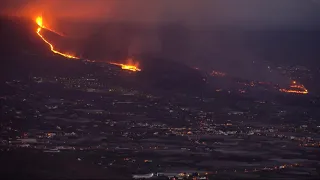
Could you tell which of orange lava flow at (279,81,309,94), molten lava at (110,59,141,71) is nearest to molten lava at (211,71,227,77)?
orange lava flow at (279,81,309,94)

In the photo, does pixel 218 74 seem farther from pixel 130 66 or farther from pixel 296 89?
pixel 130 66

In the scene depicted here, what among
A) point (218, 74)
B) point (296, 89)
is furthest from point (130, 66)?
point (296, 89)

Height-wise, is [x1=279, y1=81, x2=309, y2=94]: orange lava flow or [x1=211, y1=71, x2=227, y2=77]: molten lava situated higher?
[x1=211, y1=71, x2=227, y2=77]: molten lava

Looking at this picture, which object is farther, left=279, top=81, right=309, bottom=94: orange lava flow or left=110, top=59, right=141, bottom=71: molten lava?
left=110, top=59, right=141, bottom=71: molten lava

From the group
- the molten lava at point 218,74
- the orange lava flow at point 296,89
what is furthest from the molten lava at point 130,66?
the orange lava flow at point 296,89

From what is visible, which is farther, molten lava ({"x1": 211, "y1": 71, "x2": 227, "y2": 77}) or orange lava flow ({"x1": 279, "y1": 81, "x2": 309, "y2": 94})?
molten lava ({"x1": 211, "y1": 71, "x2": 227, "y2": 77})

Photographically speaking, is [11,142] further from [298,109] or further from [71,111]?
[298,109]

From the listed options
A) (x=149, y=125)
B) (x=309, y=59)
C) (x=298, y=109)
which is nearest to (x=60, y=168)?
(x=149, y=125)

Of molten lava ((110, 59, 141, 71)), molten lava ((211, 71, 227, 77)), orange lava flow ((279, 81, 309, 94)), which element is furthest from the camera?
molten lava ((211, 71, 227, 77))

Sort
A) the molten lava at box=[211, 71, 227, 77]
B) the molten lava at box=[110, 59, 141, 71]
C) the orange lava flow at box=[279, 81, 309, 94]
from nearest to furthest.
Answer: the orange lava flow at box=[279, 81, 309, 94] < the molten lava at box=[110, 59, 141, 71] < the molten lava at box=[211, 71, 227, 77]

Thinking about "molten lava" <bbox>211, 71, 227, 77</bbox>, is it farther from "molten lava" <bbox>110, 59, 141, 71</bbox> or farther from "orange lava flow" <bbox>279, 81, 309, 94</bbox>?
"molten lava" <bbox>110, 59, 141, 71</bbox>

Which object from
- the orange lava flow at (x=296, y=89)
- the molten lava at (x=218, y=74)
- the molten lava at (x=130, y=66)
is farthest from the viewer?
the molten lava at (x=218, y=74)

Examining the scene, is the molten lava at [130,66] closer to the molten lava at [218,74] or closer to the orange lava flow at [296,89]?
the molten lava at [218,74]
